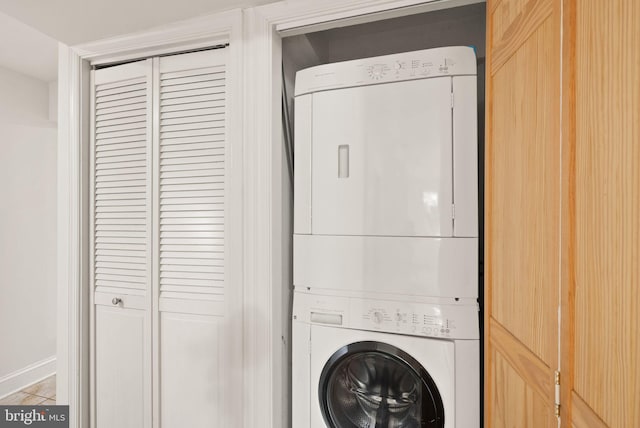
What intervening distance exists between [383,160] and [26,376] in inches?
141

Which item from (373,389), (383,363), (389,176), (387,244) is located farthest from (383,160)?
(373,389)

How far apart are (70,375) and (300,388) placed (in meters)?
1.23

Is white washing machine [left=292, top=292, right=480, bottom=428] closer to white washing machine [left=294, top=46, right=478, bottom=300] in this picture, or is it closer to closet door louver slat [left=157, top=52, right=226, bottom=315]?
white washing machine [left=294, top=46, right=478, bottom=300]

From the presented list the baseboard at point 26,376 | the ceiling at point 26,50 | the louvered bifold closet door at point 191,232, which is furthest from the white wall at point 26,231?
Result: the louvered bifold closet door at point 191,232

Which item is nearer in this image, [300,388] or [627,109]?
[627,109]

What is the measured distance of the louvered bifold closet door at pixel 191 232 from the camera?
5.37ft

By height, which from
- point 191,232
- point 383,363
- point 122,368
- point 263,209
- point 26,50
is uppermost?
point 26,50

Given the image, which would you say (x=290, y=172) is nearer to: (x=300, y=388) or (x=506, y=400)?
(x=300, y=388)

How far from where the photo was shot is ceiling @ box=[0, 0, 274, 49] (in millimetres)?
1473

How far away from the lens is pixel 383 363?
4.65ft

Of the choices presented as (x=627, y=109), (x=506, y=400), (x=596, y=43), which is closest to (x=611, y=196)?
(x=627, y=109)

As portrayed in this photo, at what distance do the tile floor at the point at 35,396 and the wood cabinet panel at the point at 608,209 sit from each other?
350 centimetres

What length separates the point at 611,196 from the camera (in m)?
0.57

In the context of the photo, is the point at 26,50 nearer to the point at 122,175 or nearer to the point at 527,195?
the point at 122,175
